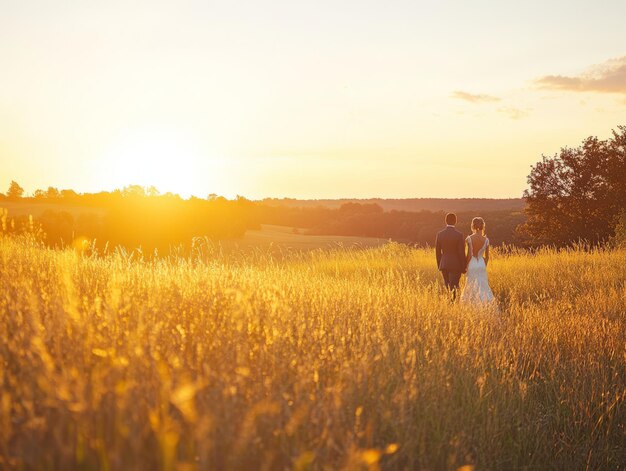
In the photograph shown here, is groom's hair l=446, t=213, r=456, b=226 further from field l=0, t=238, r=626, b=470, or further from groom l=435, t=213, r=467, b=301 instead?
field l=0, t=238, r=626, b=470

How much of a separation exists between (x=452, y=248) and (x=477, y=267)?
0.61 metres

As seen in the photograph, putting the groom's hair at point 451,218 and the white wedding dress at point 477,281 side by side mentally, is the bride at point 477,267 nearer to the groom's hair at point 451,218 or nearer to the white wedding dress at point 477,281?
the white wedding dress at point 477,281

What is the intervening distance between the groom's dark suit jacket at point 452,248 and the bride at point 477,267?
0.16m

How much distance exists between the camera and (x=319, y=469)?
2.72 meters

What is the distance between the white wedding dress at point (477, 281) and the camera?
398 inches

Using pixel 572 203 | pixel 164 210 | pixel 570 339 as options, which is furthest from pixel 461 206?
pixel 570 339

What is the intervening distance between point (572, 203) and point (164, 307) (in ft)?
106

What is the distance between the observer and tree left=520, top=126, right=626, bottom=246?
30.9m

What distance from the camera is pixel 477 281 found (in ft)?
34.0

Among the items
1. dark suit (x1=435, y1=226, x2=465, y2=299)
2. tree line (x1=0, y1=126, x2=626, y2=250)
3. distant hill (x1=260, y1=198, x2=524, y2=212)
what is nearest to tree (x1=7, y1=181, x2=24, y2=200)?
tree line (x1=0, y1=126, x2=626, y2=250)

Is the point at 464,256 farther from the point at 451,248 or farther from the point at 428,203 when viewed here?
the point at 428,203

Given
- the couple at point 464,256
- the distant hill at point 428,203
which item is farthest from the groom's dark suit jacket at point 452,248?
the distant hill at point 428,203

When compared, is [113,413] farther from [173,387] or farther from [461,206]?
[461,206]

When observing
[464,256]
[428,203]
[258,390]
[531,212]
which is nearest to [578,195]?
[531,212]
